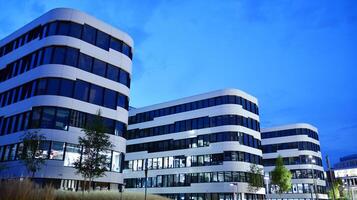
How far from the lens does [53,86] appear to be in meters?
35.0

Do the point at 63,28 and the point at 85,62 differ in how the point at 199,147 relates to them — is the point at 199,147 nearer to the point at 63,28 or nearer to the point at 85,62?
the point at 85,62

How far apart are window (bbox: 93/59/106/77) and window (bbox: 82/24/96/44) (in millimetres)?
2493

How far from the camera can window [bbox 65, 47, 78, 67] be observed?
119ft

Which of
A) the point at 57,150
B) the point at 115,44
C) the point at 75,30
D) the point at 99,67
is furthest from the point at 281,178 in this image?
the point at 75,30

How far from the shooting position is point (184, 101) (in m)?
67.8

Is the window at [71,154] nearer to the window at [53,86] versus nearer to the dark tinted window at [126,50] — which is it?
the window at [53,86]

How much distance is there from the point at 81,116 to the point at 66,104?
2.23 m

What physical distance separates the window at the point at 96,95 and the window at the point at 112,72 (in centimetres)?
227

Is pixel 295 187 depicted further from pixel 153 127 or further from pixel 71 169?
pixel 71 169

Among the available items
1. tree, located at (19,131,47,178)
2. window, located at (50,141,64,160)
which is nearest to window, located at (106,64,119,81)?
window, located at (50,141,64,160)

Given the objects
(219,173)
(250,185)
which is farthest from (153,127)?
(250,185)

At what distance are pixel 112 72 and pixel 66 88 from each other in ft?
22.4

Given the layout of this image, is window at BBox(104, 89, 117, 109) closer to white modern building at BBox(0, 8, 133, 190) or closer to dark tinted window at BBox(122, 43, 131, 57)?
white modern building at BBox(0, 8, 133, 190)

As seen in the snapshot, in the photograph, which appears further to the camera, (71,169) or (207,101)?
(207,101)
